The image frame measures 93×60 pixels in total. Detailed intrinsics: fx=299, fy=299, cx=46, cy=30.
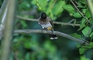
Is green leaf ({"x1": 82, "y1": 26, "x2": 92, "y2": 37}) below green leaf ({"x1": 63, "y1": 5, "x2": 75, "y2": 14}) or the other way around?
below

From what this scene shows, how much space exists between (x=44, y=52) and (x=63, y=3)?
0.66 meters

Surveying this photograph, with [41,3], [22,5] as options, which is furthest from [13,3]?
[22,5]

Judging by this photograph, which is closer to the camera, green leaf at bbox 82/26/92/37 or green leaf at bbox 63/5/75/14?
green leaf at bbox 82/26/92/37

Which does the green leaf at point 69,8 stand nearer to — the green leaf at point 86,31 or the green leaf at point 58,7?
the green leaf at point 58,7

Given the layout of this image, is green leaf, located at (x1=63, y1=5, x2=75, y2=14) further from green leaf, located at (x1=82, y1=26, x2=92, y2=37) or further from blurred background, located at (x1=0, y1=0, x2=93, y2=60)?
green leaf, located at (x1=82, y1=26, x2=92, y2=37)

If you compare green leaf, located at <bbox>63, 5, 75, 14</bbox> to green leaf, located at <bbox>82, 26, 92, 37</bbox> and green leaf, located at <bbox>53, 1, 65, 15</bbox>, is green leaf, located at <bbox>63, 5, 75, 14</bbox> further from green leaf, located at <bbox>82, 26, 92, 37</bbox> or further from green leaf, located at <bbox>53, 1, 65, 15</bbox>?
green leaf, located at <bbox>82, 26, 92, 37</bbox>

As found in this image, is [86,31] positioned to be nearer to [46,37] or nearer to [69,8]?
[69,8]

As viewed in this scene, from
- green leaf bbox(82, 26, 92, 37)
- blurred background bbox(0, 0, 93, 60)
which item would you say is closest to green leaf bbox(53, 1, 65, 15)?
blurred background bbox(0, 0, 93, 60)

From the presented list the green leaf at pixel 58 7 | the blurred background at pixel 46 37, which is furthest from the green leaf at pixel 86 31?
the green leaf at pixel 58 7

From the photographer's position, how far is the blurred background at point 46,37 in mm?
1576

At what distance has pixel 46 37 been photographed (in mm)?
3551

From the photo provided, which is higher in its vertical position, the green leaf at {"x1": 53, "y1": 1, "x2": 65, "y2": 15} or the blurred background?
the green leaf at {"x1": 53, "y1": 1, "x2": 65, "y2": 15}

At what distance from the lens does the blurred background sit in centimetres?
158

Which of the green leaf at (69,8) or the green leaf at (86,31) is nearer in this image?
the green leaf at (86,31)
